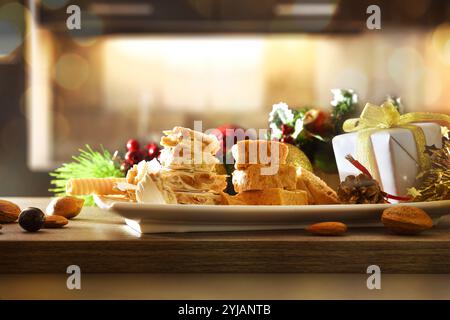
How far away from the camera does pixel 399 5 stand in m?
3.12

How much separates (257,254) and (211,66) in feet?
9.30

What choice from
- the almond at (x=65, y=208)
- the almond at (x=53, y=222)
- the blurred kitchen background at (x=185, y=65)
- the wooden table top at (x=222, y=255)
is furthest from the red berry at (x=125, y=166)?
the blurred kitchen background at (x=185, y=65)

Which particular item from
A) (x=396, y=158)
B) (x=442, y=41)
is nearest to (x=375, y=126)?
(x=396, y=158)

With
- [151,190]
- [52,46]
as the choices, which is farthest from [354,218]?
[52,46]

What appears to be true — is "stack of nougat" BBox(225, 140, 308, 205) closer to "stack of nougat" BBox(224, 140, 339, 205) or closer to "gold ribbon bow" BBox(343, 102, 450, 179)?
"stack of nougat" BBox(224, 140, 339, 205)

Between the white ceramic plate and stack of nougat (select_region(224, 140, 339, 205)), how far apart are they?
0.21 ft

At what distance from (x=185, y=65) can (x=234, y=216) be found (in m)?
2.76

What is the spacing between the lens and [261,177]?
798 mm

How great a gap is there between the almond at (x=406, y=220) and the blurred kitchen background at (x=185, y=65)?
7.77ft

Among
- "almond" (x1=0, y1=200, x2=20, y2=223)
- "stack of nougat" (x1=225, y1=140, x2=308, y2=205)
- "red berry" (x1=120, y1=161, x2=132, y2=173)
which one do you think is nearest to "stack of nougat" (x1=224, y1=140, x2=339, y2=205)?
"stack of nougat" (x1=225, y1=140, x2=308, y2=205)

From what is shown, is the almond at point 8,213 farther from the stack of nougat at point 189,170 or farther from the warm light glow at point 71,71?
the warm light glow at point 71,71

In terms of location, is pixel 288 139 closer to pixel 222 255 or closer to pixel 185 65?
pixel 222 255
